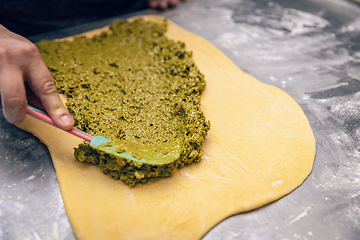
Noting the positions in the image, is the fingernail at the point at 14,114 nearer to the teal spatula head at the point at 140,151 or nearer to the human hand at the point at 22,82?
the human hand at the point at 22,82

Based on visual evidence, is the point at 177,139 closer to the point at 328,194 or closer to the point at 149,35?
the point at 328,194

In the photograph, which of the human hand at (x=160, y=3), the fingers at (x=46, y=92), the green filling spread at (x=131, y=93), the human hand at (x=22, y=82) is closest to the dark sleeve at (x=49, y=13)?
the human hand at (x=160, y=3)

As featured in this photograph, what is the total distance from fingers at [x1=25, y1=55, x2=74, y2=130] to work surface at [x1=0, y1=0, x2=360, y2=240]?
1.49 feet

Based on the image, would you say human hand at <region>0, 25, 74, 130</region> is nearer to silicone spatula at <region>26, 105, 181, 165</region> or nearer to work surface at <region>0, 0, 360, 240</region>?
silicone spatula at <region>26, 105, 181, 165</region>

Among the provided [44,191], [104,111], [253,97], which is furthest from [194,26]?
[44,191]

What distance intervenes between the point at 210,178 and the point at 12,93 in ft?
4.32

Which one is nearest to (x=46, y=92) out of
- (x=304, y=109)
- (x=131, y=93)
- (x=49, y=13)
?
(x=131, y=93)

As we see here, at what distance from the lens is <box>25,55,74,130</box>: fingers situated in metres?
1.42

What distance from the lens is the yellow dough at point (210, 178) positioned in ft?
4.51

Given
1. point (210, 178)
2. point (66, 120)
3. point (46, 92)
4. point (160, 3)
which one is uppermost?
point (160, 3)

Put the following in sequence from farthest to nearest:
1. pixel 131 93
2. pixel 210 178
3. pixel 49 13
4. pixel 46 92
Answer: pixel 49 13
pixel 131 93
pixel 210 178
pixel 46 92

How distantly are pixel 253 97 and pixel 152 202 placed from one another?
128 cm

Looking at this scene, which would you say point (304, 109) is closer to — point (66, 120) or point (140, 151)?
point (140, 151)

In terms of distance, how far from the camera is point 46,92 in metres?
1.43
